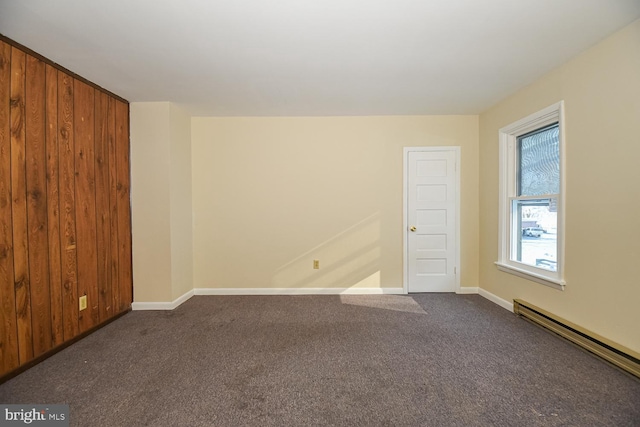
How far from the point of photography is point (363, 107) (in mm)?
3191

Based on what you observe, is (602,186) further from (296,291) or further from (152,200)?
(152,200)

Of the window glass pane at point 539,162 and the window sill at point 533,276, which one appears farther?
the window glass pane at point 539,162

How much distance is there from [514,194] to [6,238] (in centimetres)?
467

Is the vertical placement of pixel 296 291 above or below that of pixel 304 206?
below

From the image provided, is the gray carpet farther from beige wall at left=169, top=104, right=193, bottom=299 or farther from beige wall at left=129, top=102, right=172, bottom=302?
beige wall at left=169, top=104, right=193, bottom=299

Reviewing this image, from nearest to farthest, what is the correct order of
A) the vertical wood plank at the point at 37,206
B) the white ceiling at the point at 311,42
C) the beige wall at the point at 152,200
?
the white ceiling at the point at 311,42
the vertical wood plank at the point at 37,206
the beige wall at the point at 152,200

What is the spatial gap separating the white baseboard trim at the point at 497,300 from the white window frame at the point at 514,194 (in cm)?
37

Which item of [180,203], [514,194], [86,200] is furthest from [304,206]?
[514,194]

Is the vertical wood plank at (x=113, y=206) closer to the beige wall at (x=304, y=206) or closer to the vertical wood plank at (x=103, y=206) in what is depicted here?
the vertical wood plank at (x=103, y=206)

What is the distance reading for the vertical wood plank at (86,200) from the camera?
2377 mm

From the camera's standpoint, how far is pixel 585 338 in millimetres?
2047

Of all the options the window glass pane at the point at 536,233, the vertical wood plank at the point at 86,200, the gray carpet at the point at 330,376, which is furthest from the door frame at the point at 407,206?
the vertical wood plank at the point at 86,200

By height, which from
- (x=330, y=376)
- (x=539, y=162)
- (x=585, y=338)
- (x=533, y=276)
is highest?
(x=539, y=162)

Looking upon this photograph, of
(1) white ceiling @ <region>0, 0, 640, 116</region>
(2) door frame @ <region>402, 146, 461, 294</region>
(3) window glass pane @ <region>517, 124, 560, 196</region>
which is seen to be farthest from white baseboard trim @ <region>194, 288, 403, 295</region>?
(1) white ceiling @ <region>0, 0, 640, 116</region>
